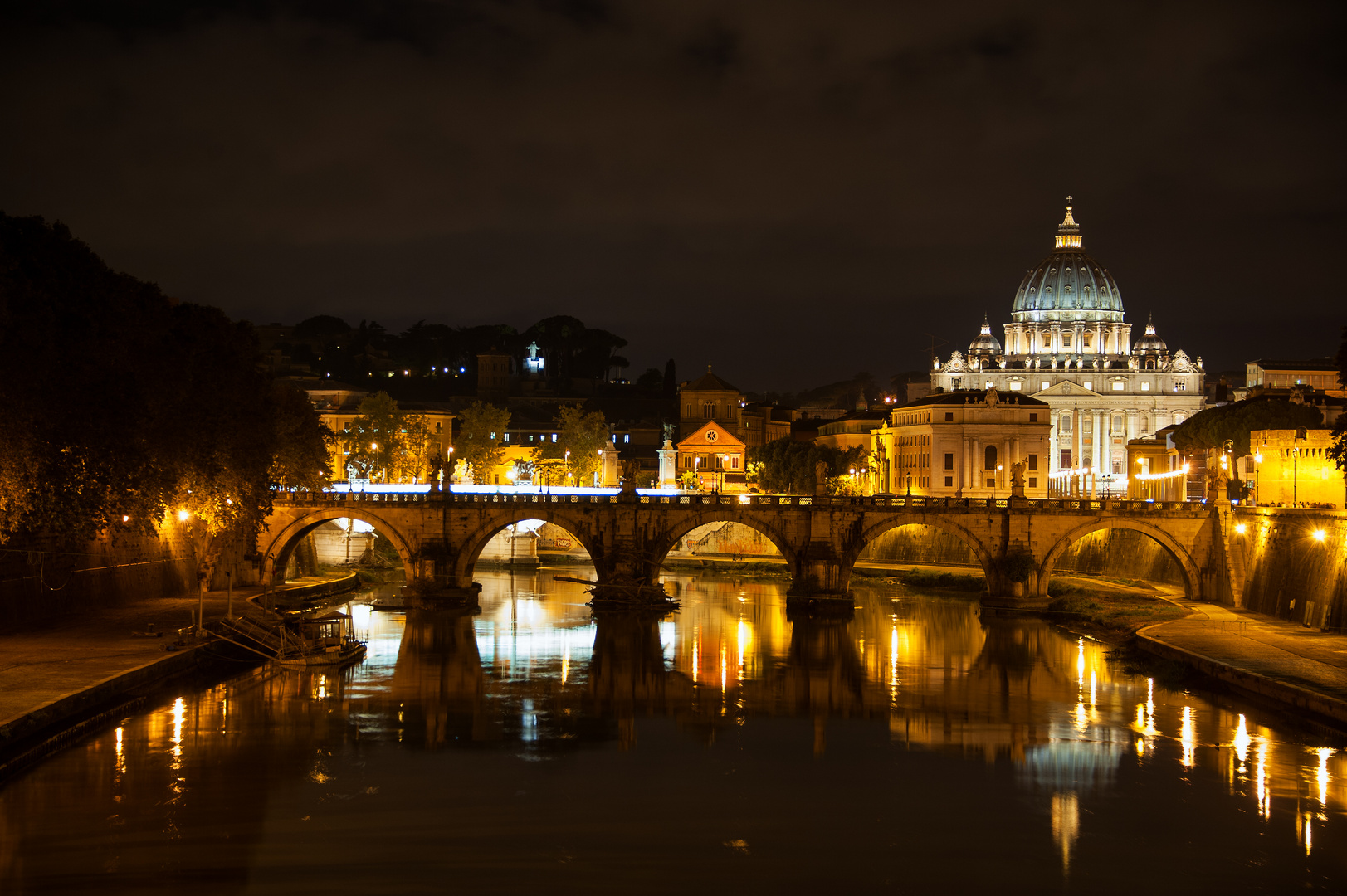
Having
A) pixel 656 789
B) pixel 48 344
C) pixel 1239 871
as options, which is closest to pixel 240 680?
pixel 48 344

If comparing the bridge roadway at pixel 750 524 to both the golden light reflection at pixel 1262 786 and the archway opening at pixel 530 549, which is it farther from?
the golden light reflection at pixel 1262 786

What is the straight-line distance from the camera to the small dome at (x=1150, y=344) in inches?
5266

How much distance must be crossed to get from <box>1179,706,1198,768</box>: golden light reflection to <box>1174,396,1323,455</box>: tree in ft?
100

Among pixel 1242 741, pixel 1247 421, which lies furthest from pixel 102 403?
pixel 1247 421

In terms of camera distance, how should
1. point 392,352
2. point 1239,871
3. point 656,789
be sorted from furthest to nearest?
point 392,352
point 656,789
point 1239,871

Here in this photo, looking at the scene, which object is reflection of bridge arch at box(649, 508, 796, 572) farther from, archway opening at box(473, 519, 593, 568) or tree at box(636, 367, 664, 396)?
tree at box(636, 367, 664, 396)

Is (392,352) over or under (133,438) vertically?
over

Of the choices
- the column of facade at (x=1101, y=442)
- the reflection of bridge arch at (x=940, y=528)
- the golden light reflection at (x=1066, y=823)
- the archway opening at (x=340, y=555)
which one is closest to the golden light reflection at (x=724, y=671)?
the reflection of bridge arch at (x=940, y=528)

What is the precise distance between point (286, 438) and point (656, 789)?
25.8m

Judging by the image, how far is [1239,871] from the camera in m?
19.7

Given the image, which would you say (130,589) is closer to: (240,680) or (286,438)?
(286,438)

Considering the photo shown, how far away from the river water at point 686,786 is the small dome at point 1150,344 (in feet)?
344

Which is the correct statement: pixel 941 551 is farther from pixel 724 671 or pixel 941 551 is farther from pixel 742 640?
pixel 724 671

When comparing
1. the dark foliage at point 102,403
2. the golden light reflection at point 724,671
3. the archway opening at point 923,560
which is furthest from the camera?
the archway opening at point 923,560
